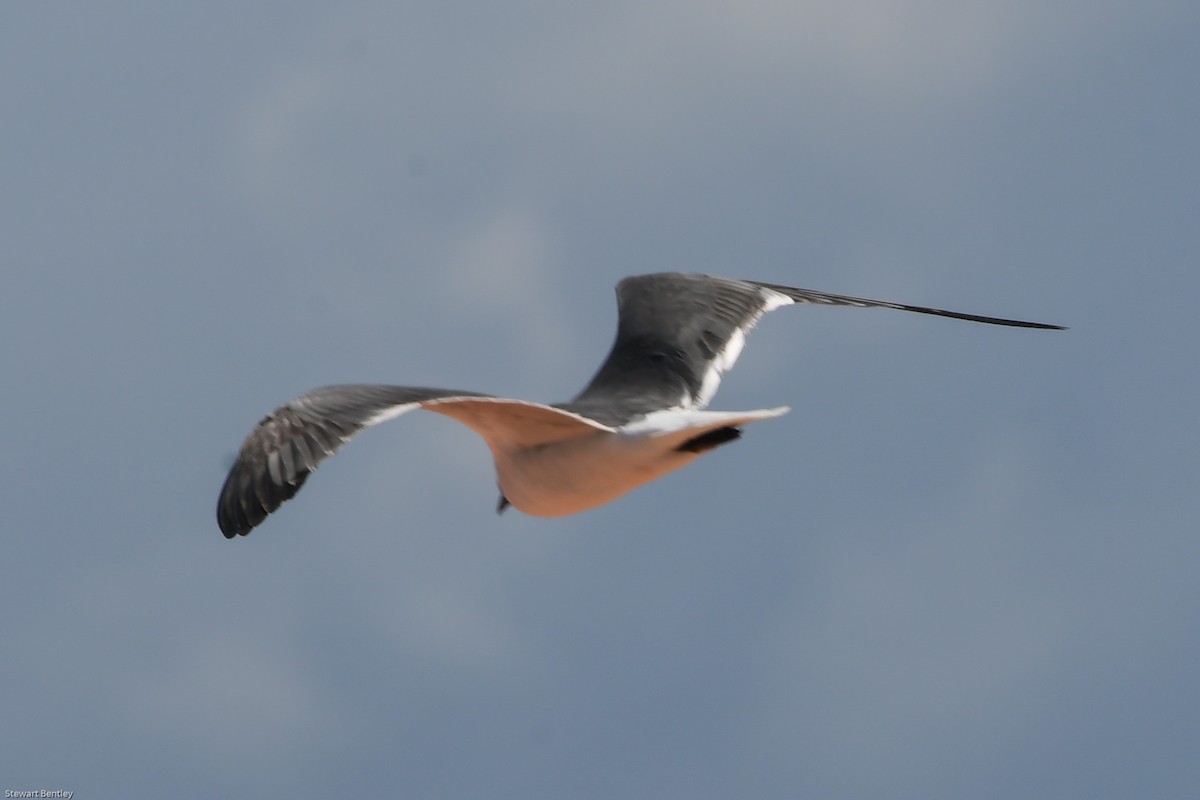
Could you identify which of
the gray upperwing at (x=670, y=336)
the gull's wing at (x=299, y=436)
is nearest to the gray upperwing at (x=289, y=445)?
the gull's wing at (x=299, y=436)

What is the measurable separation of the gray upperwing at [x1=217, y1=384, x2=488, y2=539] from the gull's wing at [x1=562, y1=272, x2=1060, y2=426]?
3.26 m

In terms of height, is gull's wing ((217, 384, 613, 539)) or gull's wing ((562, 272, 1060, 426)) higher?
gull's wing ((562, 272, 1060, 426))

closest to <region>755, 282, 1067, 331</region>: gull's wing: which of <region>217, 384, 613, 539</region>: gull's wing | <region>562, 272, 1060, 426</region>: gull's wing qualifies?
<region>562, 272, 1060, 426</region>: gull's wing

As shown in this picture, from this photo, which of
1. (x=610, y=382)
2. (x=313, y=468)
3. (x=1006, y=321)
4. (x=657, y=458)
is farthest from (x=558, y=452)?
(x=1006, y=321)

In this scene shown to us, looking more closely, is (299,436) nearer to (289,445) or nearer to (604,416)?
(289,445)

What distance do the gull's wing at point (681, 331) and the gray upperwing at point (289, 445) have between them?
3.26 meters

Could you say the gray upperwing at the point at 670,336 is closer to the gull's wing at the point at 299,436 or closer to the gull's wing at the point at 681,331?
the gull's wing at the point at 681,331

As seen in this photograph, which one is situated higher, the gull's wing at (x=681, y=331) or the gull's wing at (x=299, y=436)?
the gull's wing at (x=681, y=331)

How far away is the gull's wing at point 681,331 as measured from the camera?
619 inches

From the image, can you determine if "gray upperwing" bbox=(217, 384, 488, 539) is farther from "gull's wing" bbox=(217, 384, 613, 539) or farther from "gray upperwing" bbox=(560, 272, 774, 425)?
"gray upperwing" bbox=(560, 272, 774, 425)

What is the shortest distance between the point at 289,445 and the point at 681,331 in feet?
17.8

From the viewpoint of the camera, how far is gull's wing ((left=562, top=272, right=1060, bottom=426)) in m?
15.7

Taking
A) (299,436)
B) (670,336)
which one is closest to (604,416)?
(670,336)

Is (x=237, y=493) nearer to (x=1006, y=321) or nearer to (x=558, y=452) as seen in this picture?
(x=558, y=452)
